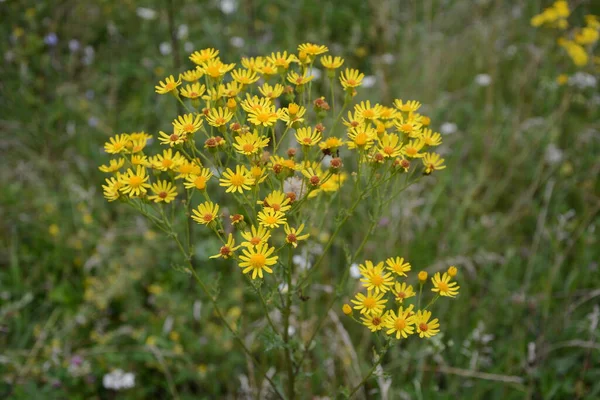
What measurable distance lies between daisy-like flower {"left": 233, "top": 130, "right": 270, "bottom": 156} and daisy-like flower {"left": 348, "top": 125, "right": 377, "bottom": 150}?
28 cm

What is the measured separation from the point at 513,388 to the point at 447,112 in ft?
8.89

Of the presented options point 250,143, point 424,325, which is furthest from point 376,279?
point 250,143

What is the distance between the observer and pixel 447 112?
4730 mm

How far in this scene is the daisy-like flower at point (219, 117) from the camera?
1.65 metres

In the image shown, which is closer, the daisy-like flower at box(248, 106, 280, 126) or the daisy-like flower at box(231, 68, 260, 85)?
the daisy-like flower at box(248, 106, 280, 126)

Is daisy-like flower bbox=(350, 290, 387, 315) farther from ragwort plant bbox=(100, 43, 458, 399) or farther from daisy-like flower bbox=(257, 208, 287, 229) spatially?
daisy-like flower bbox=(257, 208, 287, 229)

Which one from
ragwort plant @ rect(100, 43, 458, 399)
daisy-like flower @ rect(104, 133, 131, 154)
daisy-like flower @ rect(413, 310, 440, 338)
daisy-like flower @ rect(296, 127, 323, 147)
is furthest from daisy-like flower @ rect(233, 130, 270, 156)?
daisy-like flower @ rect(413, 310, 440, 338)

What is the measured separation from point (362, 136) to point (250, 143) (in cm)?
36

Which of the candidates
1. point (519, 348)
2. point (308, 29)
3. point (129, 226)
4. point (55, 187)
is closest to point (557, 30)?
point (308, 29)

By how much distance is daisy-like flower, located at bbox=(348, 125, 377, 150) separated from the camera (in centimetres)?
167

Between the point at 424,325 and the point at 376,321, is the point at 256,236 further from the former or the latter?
the point at 424,325

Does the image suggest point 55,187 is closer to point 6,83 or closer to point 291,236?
point 6,83

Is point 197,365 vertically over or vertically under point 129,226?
under

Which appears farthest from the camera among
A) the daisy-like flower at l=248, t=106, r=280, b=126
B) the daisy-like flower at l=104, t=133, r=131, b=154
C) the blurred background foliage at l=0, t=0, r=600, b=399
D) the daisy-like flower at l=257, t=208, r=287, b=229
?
the blurred background foliage at l=0, t=0, r=600, b=399
